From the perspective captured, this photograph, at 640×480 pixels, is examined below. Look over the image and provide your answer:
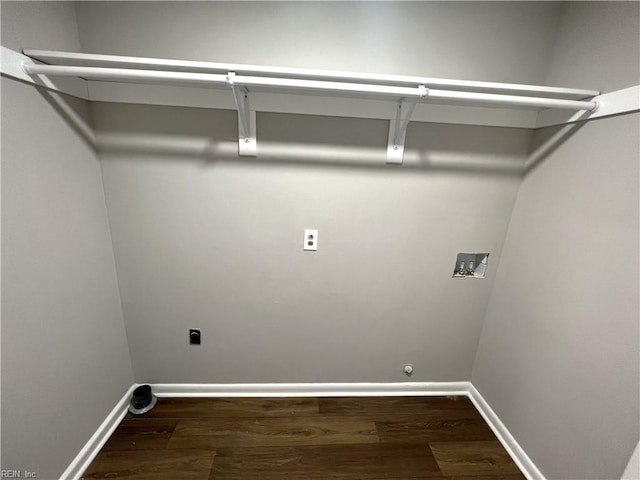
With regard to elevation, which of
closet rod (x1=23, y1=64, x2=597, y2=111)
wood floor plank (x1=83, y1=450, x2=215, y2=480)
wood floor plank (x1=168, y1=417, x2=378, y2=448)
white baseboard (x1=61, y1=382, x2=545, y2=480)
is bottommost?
wood floor plank (x1=83, y1=450, x2=215, y2=480)

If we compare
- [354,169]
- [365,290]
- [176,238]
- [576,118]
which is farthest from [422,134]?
[176,238]

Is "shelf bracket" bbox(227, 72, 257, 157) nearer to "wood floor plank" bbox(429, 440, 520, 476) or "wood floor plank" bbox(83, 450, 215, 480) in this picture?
"wood floor plank" bbox(83, 450, 215, 480)

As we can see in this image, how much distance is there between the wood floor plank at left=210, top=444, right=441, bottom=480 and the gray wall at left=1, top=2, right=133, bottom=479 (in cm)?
71

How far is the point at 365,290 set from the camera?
4.95 feet

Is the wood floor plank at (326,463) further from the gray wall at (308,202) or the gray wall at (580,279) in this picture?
the gray wall at (580,279)

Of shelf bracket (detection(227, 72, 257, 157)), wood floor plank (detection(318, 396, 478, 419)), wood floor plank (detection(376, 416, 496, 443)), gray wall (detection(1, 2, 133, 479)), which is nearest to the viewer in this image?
gray wall (detection(1, 2, 133, 479))

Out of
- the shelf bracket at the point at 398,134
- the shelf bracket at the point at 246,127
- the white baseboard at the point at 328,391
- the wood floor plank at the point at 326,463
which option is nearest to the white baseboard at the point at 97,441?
the white baseboard at the point at 328,391

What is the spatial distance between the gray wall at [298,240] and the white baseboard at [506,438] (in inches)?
9.5

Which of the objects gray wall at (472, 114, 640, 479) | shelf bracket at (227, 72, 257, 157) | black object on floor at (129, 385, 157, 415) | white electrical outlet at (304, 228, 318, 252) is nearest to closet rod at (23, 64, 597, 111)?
shelf bracket at (227, 72, 257, 157)

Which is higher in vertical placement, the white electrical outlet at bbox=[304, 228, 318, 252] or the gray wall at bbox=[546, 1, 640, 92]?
the gray wall at bbox=[546, 1, 640, 92]

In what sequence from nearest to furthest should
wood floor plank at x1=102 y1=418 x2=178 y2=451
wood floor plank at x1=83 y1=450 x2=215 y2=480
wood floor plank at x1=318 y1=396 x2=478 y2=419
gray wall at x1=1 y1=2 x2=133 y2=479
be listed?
Result: gray wall at x1=1 y1=2 x2=133 y2=479 → wood floor plank at x1=83 y1=450 x2=215 y2=480 → wood floor plank at x1=102 y1=418 x2=178 y2=451 → wood floor plank at x1=318 y1=396 x2=478 y2=419

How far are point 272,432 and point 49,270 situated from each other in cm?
129

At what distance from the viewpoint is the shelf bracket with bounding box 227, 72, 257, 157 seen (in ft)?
3.59

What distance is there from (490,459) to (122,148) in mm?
2406
